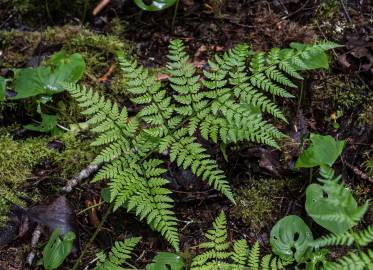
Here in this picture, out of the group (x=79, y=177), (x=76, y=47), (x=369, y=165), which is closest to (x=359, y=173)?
(x=369, y=165)

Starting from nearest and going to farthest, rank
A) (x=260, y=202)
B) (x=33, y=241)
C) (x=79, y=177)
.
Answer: (x=33, y=241) < (x=260, y=202) < (x=79, y=177)

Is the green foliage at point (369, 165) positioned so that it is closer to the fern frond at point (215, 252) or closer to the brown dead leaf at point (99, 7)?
the fern frond at point (215, 252)

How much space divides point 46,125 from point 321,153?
2036mm

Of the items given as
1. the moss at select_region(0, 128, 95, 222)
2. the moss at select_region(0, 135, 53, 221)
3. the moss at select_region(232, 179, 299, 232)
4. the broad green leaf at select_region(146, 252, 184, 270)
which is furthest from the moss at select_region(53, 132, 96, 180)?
the moss at select_region(232, 179, 299, 232)

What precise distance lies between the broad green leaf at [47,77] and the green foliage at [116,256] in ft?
4.54

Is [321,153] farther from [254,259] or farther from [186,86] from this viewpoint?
[186,86]

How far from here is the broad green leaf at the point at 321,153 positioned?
299cm

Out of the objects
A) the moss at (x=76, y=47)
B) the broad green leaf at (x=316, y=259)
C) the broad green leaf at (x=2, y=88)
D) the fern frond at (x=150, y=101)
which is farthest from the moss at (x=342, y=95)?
the broad green leaf at (x=2, y=88)

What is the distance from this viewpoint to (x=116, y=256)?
113 inches

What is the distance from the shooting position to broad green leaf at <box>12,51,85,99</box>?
360 cm

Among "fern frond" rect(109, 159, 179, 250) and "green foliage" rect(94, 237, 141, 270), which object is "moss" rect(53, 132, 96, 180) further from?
"green foliage" rect(94, 237, 141, 270)

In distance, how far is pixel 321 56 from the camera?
3395mm

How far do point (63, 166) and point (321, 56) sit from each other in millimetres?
2031

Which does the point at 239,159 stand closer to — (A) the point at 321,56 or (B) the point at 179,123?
(B) the point at 179,123
